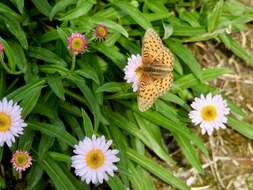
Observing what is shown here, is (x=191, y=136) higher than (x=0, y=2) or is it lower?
lower

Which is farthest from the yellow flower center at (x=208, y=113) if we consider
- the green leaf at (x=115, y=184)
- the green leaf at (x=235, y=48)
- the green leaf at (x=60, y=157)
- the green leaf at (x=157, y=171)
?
the green leaf at (x=60, y=157)

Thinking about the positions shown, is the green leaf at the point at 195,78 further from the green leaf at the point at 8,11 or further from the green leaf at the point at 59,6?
the green leaf at the point at 8,11

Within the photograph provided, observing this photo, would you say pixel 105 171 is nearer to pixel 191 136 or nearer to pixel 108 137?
pixel 108 137

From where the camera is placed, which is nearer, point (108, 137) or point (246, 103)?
point (108, 137)

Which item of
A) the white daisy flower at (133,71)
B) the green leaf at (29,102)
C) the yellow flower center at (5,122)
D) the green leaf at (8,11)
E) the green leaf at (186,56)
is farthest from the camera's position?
the green leaf at (186,56)

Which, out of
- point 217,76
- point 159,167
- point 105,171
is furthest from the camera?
point 217,76

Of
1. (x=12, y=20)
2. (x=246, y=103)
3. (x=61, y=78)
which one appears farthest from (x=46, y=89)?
(x=246, y=103)

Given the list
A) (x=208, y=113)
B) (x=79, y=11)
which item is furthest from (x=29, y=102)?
(x=208, y=113)
